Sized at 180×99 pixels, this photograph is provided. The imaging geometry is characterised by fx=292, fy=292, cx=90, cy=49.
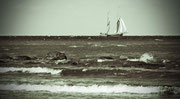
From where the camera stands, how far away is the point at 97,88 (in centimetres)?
1583

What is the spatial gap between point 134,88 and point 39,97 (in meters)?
5.19

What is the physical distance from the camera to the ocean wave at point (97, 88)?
599 inches

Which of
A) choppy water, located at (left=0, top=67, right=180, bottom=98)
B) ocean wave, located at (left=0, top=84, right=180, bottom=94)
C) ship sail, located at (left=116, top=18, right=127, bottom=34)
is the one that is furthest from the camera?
ship sail, located at (left=116, top=18, right=127, bottom=34)

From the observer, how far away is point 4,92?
48.8 feet

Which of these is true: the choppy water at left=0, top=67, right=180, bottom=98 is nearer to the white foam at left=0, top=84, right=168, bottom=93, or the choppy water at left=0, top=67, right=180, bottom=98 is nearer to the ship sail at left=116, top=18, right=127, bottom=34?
the white foam at left=0, top=84, right=168, bottom=93

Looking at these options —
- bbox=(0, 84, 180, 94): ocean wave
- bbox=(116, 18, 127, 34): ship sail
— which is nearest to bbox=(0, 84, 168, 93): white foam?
bbox=(0, 84, 180, 94): ocean wave

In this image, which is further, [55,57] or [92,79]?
[55,57]

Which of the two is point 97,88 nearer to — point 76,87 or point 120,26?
point 76,87

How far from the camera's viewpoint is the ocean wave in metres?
15.2

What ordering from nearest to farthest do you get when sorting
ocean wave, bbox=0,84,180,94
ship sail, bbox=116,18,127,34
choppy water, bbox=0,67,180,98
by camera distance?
choppy water, bbox=0,67,180,98
ocean wave, bbox=0,84,180,94
ship sail, bbox=116,18,127,34

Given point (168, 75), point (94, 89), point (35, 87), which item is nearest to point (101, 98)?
point (94, 89)

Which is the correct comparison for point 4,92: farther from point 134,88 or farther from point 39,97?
point 134,88

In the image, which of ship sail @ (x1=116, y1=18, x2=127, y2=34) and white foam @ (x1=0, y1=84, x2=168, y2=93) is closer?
white foam @ (x1=0, y1=84, x2=168, y2=93)

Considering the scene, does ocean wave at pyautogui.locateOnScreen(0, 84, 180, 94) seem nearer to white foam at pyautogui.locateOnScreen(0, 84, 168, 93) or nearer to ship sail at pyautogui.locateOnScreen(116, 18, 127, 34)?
white foam at pyautogui.locateOnScreen(0, 84, 168, 93)
